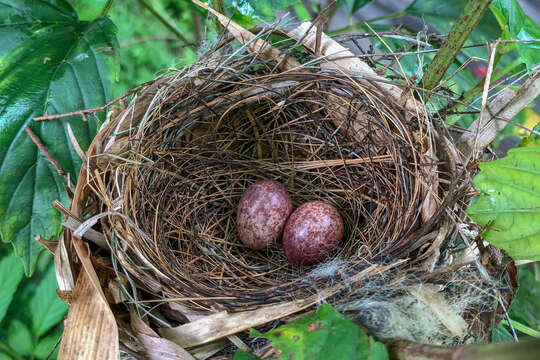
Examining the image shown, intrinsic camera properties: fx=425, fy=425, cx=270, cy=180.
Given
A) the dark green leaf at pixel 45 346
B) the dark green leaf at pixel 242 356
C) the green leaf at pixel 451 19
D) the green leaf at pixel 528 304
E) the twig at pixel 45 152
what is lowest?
the dark green leaf at pixel 45 346

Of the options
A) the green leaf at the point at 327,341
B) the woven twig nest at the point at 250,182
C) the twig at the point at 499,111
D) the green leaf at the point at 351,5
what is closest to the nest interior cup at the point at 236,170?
the woven twig nest at the point at 250,182

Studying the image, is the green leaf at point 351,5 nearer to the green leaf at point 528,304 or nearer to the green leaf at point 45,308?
the green leaf at point 528,304

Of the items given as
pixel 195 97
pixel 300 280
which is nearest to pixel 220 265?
pixel 300 280

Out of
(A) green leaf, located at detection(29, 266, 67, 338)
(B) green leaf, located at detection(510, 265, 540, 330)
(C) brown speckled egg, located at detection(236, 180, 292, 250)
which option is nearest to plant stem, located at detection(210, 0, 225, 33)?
(C) brown speckled egg, located at detection(236, 180, 292, 250)

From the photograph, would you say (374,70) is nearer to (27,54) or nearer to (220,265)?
(220,265)

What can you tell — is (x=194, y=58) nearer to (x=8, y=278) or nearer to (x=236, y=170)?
(x=236, y=170)

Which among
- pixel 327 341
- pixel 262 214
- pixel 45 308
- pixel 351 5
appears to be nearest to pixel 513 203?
pixel 327 341
